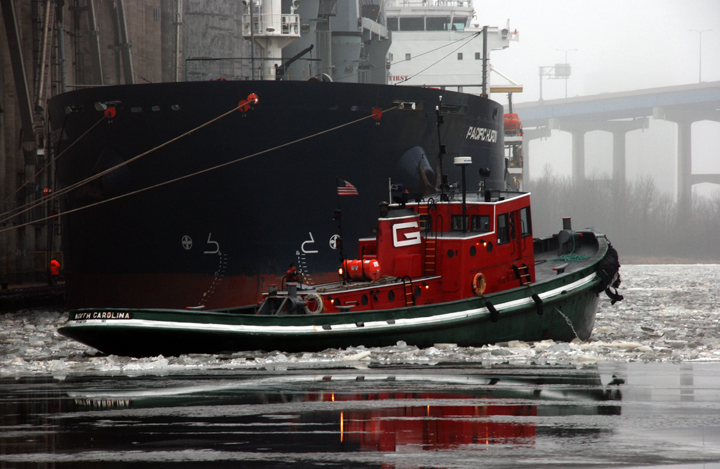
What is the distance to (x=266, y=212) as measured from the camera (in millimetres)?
20656

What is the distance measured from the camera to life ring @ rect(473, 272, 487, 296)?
16.4 meters

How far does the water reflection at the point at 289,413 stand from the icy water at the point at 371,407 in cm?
2

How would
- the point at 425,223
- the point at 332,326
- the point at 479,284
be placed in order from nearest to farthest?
the point at 332,326
the point at 479,284
the point at 425,223

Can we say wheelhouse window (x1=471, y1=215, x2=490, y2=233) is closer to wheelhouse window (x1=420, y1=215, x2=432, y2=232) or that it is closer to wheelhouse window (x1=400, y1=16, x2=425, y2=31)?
wheelhouse window (x1=420, y1=215, x2=432, y2=232)

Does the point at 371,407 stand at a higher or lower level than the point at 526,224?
lower

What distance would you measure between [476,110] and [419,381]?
50.8 feet

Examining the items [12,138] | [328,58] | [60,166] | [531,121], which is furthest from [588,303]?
[531,121]

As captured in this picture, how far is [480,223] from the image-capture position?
Answer: 16984 millimetres

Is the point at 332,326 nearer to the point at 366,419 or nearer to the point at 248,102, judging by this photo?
the point at 366,419

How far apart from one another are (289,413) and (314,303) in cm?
641

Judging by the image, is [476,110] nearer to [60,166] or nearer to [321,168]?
[321,168]

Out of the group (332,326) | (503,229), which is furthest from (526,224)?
(332,326)

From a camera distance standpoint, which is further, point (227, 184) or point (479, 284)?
point (227, 184)

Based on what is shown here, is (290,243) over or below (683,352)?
over
